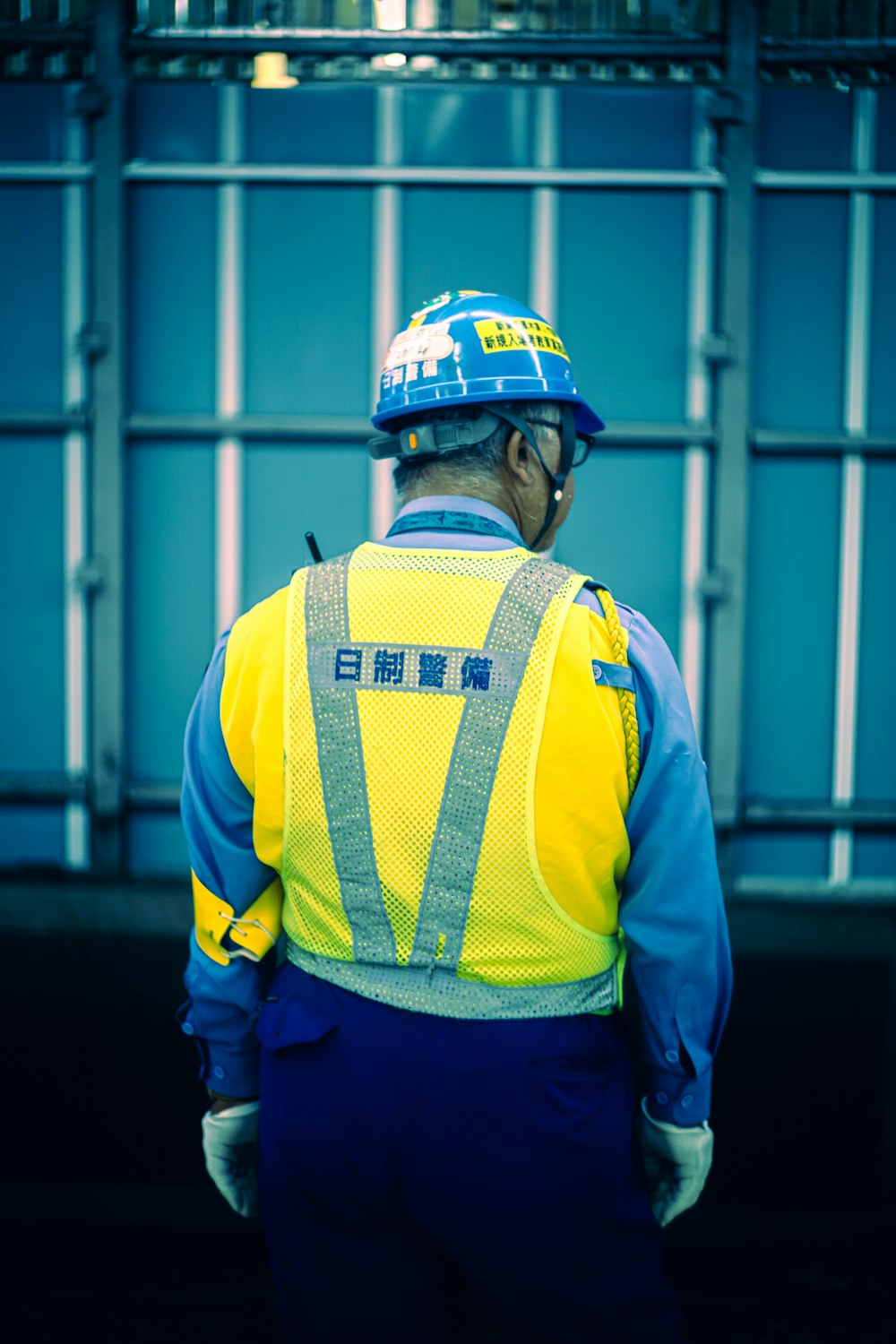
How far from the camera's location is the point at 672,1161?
156 cm

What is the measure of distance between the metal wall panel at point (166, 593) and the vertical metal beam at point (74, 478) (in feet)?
0.48

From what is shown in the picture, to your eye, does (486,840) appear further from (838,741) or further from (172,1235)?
(172,1235)

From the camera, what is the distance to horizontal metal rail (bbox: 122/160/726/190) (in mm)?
2979

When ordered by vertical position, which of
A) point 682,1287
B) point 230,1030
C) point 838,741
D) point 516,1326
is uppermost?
point 838,741

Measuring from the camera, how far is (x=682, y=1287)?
2.89m

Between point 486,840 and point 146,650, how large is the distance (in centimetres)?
205

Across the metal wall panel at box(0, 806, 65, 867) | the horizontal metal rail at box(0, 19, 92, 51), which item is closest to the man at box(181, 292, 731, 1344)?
the metal wall panel at box(0, 806, 65, 867)

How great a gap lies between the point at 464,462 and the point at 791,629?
73.1 inches

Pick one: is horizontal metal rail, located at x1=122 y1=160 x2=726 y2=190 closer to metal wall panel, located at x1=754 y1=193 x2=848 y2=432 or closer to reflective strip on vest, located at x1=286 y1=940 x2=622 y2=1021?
metal wall panel, located at x1=754 y1=193 x2=848 y2=432

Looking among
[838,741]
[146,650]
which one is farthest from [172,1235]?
[838,741]

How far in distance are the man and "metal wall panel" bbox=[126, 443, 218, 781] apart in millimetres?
1633

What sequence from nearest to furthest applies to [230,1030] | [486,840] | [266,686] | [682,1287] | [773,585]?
1. [486,840]
2. [266,686]
3. [230,1030]
4. [682,1287]
5. [773,585]

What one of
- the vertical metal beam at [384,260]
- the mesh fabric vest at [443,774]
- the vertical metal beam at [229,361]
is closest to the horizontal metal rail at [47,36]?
the vertical metal beam at [229,361]

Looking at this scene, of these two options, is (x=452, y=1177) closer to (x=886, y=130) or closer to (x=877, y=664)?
(x=877, y=664)
